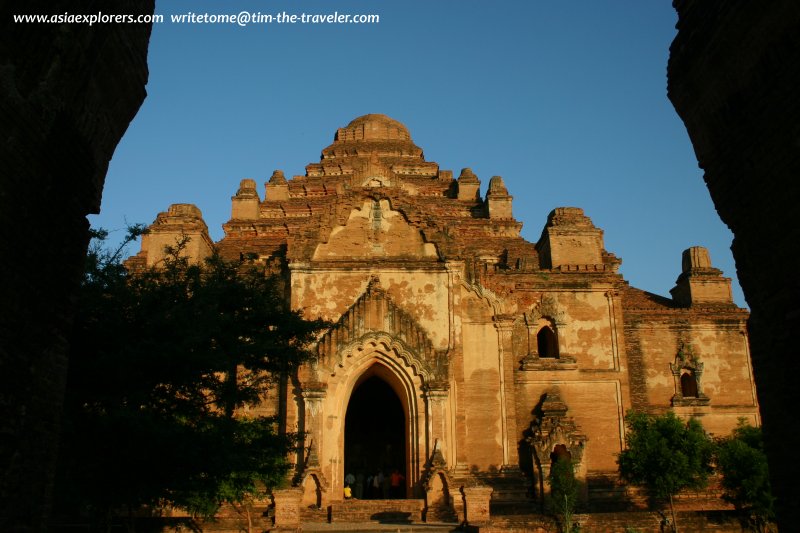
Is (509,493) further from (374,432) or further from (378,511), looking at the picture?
(374,432)

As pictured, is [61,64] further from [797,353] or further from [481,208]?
[481,208]

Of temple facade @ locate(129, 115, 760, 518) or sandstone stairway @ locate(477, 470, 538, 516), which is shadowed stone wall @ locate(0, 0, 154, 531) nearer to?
temple facade @ locate(129, 115, 760, 518)

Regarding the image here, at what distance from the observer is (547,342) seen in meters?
25.1

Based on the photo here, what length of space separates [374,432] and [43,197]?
20500mm

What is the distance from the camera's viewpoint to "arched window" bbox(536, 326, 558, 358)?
81.0 feet

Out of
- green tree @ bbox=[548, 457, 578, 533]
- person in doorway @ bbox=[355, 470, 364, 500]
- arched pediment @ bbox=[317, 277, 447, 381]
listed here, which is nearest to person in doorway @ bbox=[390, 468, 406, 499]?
person in doorway @ bbox=[355, 470, 364, 500]

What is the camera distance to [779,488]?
659 cm

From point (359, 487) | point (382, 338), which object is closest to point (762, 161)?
point (382, 338)

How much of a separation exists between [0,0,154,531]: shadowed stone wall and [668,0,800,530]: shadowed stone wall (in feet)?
18.2

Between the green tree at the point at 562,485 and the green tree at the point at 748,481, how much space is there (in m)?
3.85

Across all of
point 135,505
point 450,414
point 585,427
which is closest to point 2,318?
point 135,505

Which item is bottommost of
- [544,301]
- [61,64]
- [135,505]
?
[135,505]

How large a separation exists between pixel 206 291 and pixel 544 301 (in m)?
14.3

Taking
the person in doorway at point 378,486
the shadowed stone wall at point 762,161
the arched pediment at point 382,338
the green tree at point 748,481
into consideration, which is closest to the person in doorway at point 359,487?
the person in doorway at point 378,486
